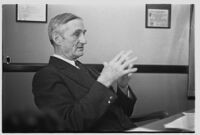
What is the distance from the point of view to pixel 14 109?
186cm

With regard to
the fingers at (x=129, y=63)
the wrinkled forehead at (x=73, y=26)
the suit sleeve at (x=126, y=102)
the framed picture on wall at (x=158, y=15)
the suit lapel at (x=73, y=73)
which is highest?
the framed picture on wall at (x=158, y=15)

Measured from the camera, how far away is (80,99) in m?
1.76

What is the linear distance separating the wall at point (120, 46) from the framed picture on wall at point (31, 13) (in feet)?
0.10

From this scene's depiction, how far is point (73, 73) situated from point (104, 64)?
0.68 ft

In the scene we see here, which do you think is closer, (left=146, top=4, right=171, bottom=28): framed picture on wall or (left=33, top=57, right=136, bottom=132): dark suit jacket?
(left=33, top=57, right=136, bottom=132): dark suit jacket

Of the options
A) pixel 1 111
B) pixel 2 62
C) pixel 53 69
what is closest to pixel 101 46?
pixel 53 69

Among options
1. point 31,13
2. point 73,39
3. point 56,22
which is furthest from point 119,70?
point 31,13

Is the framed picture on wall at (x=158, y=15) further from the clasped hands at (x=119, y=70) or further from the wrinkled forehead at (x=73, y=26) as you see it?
the wrinkled forehead at (x=73, y=26)

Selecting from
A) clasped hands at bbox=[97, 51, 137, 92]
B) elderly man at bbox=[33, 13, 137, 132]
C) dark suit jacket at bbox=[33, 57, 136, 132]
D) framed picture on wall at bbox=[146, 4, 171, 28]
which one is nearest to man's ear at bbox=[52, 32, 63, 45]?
elderly man at bbox=[33, 13, 137, 132]

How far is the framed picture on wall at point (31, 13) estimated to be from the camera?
1847 mm

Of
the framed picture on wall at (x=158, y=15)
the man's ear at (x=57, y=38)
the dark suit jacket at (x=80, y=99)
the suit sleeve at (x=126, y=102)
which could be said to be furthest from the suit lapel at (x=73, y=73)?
the framed picture on wall at (x=158, y=15)

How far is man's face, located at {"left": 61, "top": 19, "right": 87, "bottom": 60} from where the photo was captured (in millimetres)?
1831

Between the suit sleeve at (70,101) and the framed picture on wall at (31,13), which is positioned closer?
the suit sleeve at (70,101)

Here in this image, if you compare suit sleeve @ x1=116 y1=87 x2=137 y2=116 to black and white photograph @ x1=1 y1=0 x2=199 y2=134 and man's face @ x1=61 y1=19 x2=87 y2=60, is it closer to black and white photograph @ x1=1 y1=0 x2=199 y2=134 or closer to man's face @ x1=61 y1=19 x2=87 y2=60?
black and white photograph @ x1=1 y1=0 x2=199 y2=134
